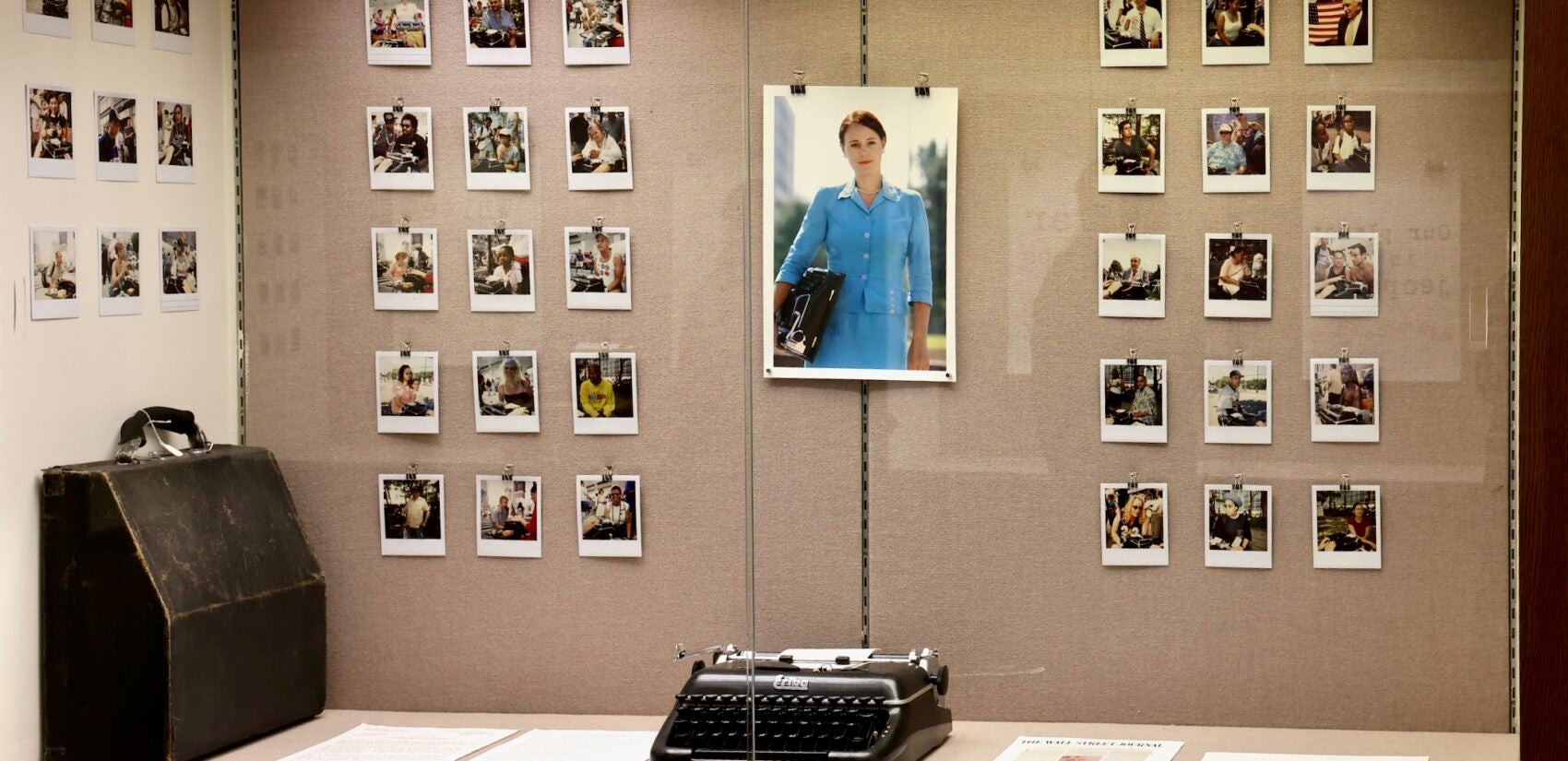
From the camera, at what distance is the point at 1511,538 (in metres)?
1.54

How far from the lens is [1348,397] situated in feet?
5.13

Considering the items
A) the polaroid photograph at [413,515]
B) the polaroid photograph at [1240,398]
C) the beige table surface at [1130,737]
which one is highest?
the polaroid photograph at [1240,398]

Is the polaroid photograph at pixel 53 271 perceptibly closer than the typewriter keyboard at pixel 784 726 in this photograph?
No

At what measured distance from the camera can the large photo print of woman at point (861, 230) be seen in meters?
A: 1.62

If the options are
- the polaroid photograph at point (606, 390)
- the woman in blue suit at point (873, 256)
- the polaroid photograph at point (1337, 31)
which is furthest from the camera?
the polaroid photograph at point (606, 390)

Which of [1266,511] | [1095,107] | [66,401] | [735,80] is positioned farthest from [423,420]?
[1266,511]

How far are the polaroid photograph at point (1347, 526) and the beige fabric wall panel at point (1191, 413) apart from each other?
12mm

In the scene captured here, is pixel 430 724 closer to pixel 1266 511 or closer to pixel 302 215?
pixel 302 215

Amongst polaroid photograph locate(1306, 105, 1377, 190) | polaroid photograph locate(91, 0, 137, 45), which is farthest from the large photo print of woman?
polaroid photograph locate(91, 0, 137, 45)

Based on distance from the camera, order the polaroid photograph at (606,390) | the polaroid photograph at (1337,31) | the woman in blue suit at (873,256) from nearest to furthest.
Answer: the polaroid photograph at (1337,31), the woman in blue suit at (873,256), the polaroid photograph at (606,390)

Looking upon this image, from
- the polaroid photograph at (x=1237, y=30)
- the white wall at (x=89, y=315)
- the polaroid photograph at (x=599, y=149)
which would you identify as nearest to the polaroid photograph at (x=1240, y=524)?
the polaroid photograph at (x=1237, y=30)

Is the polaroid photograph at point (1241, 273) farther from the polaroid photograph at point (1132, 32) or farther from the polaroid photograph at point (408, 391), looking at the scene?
the polaroid photograph at point (408, 391)

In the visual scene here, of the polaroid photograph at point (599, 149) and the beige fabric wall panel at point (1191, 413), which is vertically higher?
the polaroid photograph at point (599, 149)

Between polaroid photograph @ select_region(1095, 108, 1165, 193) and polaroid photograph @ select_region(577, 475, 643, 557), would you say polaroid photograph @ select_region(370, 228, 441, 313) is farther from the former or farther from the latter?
polaroid photograph @ select_region(1095, 108, 1165, 193)
